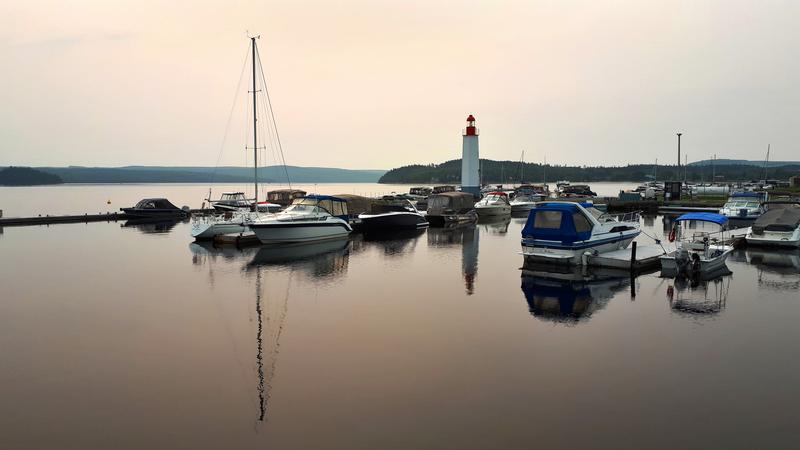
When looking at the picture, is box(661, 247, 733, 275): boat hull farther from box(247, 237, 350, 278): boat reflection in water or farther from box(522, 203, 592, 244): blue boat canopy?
box(247, 237, 350, 278): boat reflection in water

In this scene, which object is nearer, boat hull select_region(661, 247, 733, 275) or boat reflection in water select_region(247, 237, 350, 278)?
boat hull select_region(661, 247, 733, 275)

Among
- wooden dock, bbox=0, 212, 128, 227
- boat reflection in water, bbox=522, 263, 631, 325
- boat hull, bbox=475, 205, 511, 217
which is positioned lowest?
boat reflection in water, bbox=522, 263, 631, 325

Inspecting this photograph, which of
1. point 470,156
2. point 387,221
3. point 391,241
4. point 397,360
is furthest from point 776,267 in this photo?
point 470,156

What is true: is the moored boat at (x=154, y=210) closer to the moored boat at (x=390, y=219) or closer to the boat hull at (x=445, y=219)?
the moored boat at (x=390, y=219)

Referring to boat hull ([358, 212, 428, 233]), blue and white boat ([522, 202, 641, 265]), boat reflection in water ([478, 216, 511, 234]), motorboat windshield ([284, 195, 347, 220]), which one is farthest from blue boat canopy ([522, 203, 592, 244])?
boat reflection in water ([478, 216, 511, 234])

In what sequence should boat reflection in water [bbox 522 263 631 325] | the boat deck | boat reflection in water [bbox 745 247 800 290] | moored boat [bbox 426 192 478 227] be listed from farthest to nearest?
moored boat [bbox 426 192 478 227], the boat deck, boat reflection in water [bbox 745 247 800 290], boat reflection in water [bbox 522 263 631 325]

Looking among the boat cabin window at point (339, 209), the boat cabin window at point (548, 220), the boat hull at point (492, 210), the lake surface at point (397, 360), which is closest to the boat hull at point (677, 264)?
the lake surface at point (397, 360)

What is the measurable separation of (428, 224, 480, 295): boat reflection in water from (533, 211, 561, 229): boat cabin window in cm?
356

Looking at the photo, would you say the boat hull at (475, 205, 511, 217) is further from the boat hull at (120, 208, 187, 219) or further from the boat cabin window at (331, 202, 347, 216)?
the boat hull at (120, 208, 187, 219)

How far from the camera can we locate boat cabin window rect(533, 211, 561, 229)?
23.1m

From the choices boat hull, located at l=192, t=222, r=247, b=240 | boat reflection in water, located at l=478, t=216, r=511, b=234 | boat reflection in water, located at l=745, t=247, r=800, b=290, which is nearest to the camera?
boat reflection in water, located at l=745, t=247, r=800, b=290

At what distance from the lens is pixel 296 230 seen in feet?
105

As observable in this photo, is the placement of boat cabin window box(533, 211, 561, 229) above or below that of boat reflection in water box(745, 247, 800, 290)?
above

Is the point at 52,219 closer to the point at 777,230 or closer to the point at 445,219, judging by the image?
the point at 445,219
